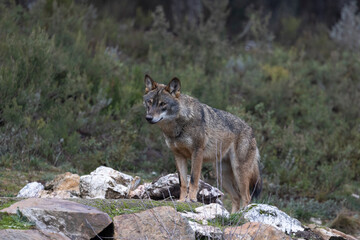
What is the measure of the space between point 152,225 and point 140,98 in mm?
6270

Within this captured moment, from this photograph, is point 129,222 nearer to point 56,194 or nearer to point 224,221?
point 224,221

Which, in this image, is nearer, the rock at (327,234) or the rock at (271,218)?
the rock at (271,218)

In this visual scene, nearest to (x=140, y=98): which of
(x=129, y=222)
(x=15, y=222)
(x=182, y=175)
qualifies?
(x=182, y=175)

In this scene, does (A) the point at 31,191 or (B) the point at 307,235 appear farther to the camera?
(A) the point at 31,191

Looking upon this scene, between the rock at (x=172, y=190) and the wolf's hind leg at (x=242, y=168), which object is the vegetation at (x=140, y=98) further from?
the rock at (x=172, y=190)

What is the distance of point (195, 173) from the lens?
21.7ft

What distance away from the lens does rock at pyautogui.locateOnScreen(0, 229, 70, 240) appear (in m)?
3.83

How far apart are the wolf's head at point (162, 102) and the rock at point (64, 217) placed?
6.85 feet

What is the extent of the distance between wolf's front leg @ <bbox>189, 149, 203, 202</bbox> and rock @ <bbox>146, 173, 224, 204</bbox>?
21cm

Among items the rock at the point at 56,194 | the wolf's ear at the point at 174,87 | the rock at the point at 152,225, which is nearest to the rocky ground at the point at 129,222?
the rock at the point at 152,225

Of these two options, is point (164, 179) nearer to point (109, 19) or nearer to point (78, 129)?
point (78, 129)

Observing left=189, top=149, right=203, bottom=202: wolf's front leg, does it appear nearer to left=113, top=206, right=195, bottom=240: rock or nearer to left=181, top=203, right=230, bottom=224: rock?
left=181, top=203, right=230, bottom=224: rock

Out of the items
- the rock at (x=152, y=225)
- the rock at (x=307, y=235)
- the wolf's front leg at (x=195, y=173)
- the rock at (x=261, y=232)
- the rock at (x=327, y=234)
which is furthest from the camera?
the wolf's front leg at (x=195, y=173)

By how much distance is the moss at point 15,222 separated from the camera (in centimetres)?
414
